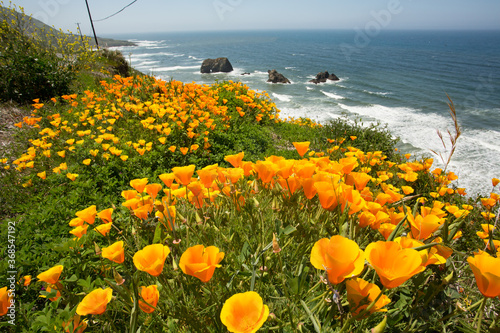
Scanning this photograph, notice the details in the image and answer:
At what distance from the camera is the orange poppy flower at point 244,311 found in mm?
700

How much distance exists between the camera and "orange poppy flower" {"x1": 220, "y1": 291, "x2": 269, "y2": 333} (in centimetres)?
70

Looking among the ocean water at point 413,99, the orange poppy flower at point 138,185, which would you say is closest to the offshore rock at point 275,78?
the ocean water at point 413,99

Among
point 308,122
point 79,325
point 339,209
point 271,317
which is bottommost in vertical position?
point 308,122

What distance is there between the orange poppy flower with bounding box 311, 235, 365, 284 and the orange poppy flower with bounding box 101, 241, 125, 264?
75 cm

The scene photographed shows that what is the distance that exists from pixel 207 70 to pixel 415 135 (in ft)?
110

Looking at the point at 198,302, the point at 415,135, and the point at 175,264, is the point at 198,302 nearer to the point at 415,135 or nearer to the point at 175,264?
the point at 175,264

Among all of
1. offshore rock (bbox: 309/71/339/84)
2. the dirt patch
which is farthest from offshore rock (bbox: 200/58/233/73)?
the dirt patch

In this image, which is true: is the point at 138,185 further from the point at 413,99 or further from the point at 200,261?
the point at 413,99

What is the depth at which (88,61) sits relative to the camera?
9.98m

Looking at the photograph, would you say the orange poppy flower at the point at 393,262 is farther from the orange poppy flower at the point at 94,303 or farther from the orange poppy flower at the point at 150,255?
the orange poppy flower at the point at 94,303

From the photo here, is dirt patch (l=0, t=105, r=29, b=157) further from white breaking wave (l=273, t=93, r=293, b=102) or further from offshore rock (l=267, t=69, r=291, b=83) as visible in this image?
offshore rock (l=267, t=69, r=291, b=83)

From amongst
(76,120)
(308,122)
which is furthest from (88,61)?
(308,122)

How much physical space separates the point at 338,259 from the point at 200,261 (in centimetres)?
43

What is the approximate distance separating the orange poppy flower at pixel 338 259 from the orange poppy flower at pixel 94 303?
0.70m
